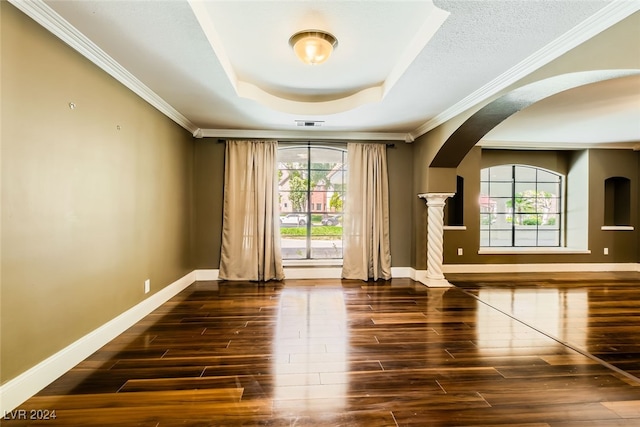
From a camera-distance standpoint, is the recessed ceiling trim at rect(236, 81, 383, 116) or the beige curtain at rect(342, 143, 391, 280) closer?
the recessed ceiling trim at rect(236, 81, 383, 116)

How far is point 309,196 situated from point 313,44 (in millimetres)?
3095

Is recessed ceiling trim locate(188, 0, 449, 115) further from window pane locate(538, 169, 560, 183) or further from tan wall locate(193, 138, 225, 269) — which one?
window pane locate(538, 169, 560, 183)

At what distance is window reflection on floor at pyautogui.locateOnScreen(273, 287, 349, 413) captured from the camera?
187 centimetres

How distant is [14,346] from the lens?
1751 millimetres

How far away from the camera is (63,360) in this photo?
212cm

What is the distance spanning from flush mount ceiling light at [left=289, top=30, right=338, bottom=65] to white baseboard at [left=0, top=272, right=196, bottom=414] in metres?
2.72

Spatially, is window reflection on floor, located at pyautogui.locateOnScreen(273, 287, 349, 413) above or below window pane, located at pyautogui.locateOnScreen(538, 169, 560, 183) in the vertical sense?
below

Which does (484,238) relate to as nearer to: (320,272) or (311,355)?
(320,272)

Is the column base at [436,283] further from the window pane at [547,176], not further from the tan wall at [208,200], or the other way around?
the window pane at [547,176]

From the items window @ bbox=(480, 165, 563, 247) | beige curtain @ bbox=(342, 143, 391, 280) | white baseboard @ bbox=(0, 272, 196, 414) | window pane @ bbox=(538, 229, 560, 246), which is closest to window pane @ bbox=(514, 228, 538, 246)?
window @ bbox=(480, 165, 563, 247)

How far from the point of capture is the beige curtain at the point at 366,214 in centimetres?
496

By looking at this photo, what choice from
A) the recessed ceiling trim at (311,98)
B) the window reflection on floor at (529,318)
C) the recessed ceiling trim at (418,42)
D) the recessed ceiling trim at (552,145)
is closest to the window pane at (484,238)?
the recessed ceiling trim at (552,145)

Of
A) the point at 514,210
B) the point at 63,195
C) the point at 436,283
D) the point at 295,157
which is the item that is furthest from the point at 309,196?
the point at 514,210

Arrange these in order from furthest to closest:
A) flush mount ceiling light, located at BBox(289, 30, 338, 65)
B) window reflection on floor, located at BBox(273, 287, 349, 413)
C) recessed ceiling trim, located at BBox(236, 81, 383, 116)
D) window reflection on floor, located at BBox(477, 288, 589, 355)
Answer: recessed ceiling trim, located at BBox(236, 81, 383, 116) < window reflection on floor, located at BBox(477, 288, 589, 355) < flush mount ceiling light, located at BBox(289, 30, 338, 65) < window reflection on floor, located at BBox(273, 287, 349, 413)
